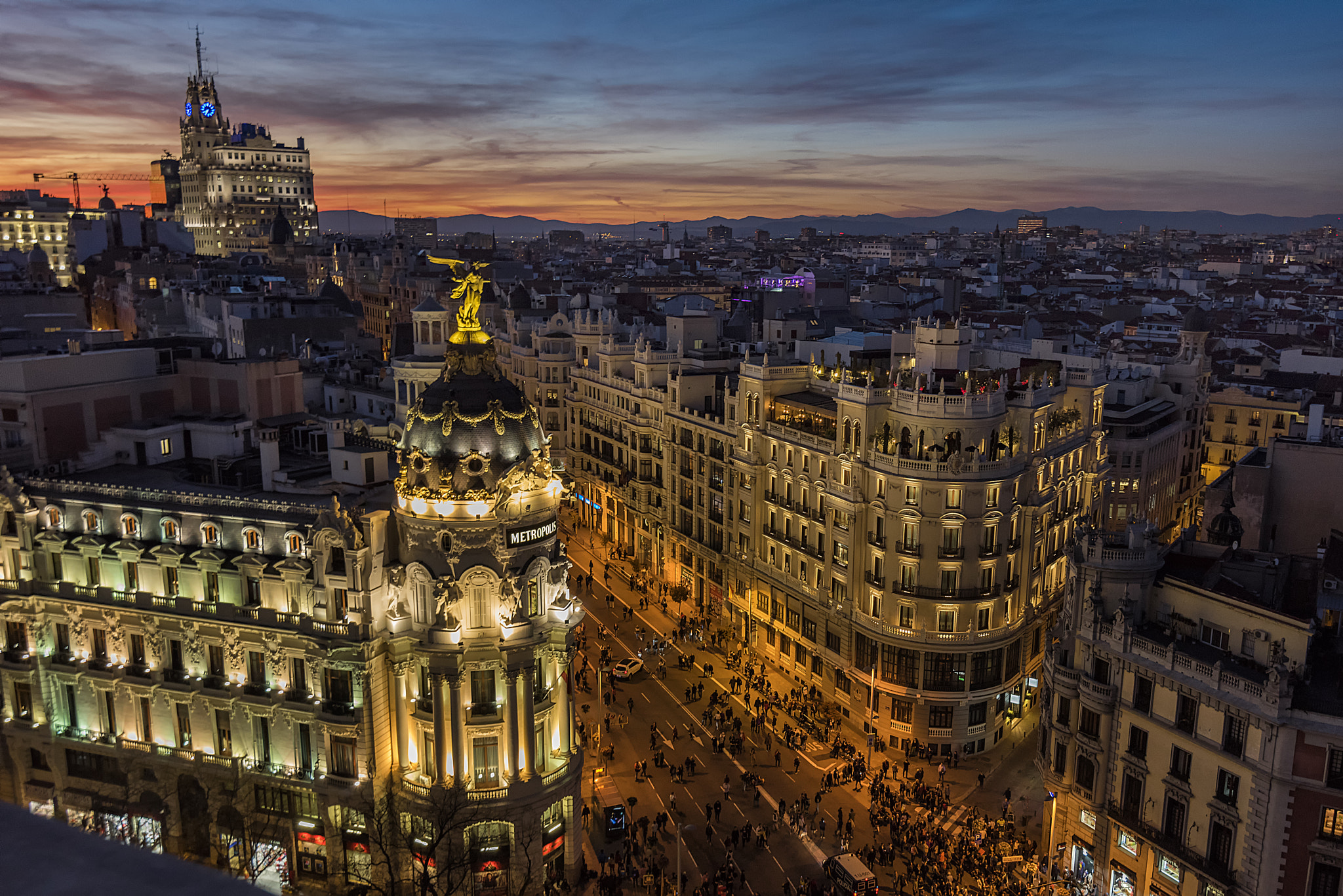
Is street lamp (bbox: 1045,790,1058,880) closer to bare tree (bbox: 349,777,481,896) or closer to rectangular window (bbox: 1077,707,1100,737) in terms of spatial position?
rectangular window (bbox: 1077,707,1100,737)

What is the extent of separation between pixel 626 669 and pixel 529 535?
1205 inches

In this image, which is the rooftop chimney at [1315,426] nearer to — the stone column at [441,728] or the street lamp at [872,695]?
the street lamp at [872,695]

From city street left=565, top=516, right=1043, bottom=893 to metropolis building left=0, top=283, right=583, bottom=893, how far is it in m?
8.74

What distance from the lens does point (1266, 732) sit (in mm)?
43062

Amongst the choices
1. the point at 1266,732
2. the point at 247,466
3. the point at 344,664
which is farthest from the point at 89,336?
the point at 1266,732

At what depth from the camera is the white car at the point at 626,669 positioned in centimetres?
8031

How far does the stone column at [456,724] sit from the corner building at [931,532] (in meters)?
31.8

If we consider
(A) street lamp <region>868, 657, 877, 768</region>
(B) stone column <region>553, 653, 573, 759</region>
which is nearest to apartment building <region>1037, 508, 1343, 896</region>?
(A) street lamp <region>868, 657, 877, 768</region>

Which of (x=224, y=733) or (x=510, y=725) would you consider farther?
(x=224, y=733)

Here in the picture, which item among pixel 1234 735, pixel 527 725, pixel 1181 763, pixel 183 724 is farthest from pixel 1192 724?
pixel 183 724

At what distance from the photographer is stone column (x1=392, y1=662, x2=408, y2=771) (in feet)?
176

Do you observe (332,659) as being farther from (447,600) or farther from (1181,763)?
(1181,763)

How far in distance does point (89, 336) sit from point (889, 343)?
77.3 meters

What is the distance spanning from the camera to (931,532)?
227ft
